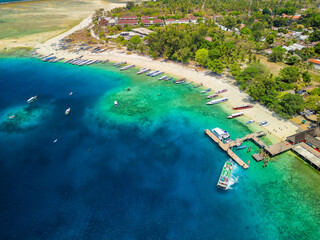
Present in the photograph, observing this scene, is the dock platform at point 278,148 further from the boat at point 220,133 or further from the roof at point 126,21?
the roof at point 126,21

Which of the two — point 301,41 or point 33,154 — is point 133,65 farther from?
point 301,41

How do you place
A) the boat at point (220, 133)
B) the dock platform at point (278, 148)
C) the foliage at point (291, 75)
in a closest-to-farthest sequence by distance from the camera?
the dock platform at point (278, 148)
the boat at point (220, 133)
the foliage at point (291, 75)

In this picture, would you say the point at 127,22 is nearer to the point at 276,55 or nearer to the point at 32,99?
the point at 32,99

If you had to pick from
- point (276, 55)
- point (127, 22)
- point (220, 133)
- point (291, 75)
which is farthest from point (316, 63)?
point (127, 22)

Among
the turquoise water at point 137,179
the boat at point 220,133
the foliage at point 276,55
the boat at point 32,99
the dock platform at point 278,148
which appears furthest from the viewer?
the foliage at point 276,55

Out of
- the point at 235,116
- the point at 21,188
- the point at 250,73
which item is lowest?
the point at 21,188

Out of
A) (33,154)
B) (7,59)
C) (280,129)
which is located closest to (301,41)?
(280,129)

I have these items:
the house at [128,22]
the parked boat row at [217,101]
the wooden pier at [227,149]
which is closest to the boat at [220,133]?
the wooden pier at [227,149]
